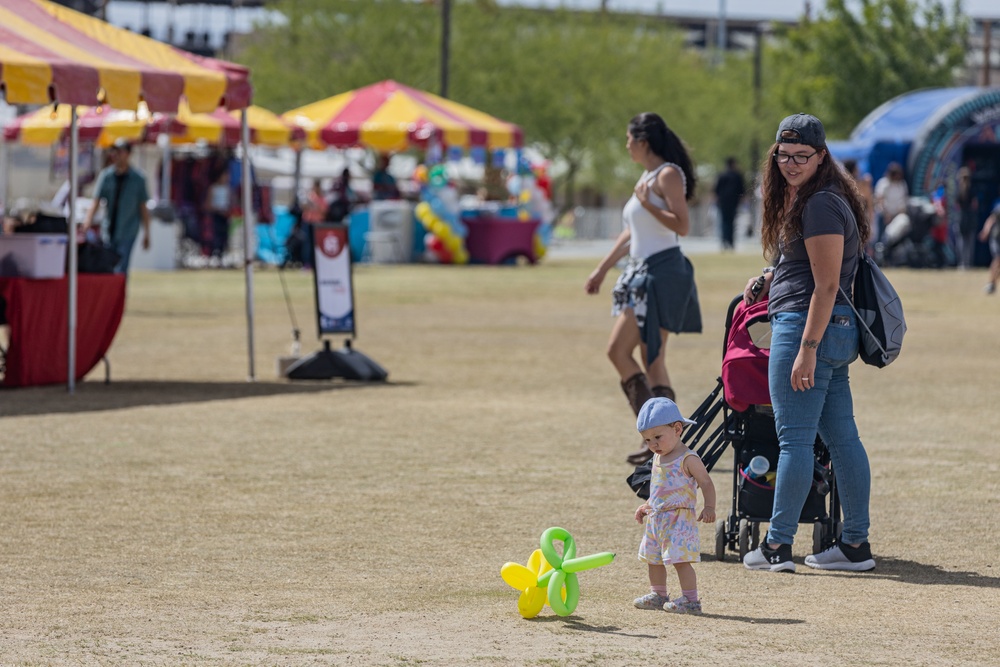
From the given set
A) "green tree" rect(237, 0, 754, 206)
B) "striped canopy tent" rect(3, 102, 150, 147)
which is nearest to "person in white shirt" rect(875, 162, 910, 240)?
"striped canopy tent" rect(3, 102, 150, 147)

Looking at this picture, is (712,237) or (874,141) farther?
(712,237)

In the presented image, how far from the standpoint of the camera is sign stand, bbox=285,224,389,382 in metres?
13.7

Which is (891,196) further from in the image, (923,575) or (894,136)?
(923,575)

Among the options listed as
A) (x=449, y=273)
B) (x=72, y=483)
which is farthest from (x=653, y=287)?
(x=449, y=273)

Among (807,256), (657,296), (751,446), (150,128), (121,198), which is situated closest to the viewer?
(807,256)

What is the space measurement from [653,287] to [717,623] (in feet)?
12.2

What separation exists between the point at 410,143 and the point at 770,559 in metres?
24.6

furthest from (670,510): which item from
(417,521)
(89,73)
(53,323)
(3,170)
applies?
(3,170)

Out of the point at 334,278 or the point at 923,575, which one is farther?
the point at 334,278

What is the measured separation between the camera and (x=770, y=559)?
662 cm

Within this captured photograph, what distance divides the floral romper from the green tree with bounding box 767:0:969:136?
49540mm

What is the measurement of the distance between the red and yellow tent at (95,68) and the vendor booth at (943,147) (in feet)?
72.9

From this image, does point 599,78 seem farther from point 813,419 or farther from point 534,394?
point 813,419

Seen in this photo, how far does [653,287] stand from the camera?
9180 millimetres
